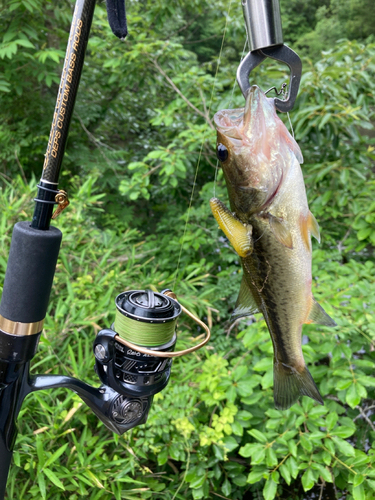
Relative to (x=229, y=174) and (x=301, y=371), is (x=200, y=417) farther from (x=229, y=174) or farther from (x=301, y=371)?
(x=229, y=174)

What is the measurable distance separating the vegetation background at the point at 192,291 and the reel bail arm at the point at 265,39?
0.36ft

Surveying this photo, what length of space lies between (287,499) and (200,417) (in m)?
0.84

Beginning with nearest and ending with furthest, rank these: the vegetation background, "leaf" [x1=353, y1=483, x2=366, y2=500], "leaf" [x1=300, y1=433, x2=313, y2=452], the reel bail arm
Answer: the reel bail arm → "leaf" [x1=353, y1=483, x2=366, y2=500] → "leaf" [x1=300, y1=433, x2=313, y2=452] → the vegetation background

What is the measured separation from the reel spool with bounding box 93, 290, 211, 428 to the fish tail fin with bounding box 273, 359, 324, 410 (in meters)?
0.21

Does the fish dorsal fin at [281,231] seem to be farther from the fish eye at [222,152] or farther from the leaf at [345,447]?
the leaf at [345,447]

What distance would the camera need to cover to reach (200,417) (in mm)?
2074

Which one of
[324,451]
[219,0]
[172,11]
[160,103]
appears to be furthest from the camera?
[160,103]

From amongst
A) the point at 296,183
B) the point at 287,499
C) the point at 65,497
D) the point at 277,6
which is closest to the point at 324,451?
the point at 287,499

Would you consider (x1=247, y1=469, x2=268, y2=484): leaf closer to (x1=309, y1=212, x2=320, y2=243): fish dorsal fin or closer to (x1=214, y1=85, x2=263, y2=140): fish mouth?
(x1=309, y1=212, x2=320, y2=243): fish dorsal fin

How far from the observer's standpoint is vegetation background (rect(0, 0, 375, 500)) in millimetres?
1776

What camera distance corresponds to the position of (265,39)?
0.73 m

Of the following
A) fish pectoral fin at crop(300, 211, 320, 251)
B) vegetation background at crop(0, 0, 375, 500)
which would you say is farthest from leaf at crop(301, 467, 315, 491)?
fish pectoral fin at crop(300, 211, 320, 251)

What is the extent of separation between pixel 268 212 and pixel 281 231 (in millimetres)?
50

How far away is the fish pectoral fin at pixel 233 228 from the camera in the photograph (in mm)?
821
